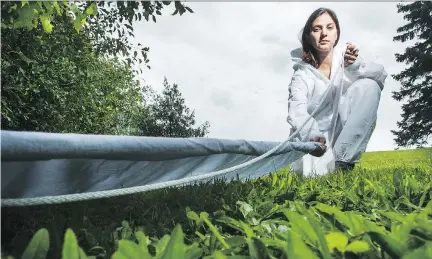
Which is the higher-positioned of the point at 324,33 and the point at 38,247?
the point at 324,33

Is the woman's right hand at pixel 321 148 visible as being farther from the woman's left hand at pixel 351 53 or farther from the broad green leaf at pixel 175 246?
the broad green leaf at pixel 175 246

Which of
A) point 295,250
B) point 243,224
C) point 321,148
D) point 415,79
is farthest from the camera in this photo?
point 415,79

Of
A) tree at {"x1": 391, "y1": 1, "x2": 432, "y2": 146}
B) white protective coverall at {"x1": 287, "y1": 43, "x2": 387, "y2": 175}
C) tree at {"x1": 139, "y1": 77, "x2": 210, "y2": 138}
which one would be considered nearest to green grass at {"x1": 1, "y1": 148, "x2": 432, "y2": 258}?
white protective coverall at {"x1": 287, "y1": 43, "x2": 387, "y2": 175}

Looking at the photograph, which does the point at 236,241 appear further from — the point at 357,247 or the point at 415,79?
the point at 415,79

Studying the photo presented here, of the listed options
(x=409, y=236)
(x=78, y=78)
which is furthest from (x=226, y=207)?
(x=78, y=78)

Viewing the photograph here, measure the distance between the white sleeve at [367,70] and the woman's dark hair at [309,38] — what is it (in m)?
0.34

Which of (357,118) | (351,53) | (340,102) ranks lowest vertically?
(357,118)

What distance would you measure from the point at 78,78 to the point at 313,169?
8.86 m

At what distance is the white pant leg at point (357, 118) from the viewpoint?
5465 millimetres

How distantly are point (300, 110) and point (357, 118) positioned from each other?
71cm

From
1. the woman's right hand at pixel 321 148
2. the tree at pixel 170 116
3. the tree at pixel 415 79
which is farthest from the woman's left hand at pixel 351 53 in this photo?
Answer: the tree at pixel 415 79

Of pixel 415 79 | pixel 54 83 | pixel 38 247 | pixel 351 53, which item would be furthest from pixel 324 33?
pixel 415 79

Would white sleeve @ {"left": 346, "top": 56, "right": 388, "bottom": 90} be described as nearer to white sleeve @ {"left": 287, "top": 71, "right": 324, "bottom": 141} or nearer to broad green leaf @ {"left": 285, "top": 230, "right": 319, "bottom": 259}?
white sleeve @ {"left": 287, "top": 71, "right": 324, "bottom": 141}

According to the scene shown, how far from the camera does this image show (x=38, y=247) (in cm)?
91
